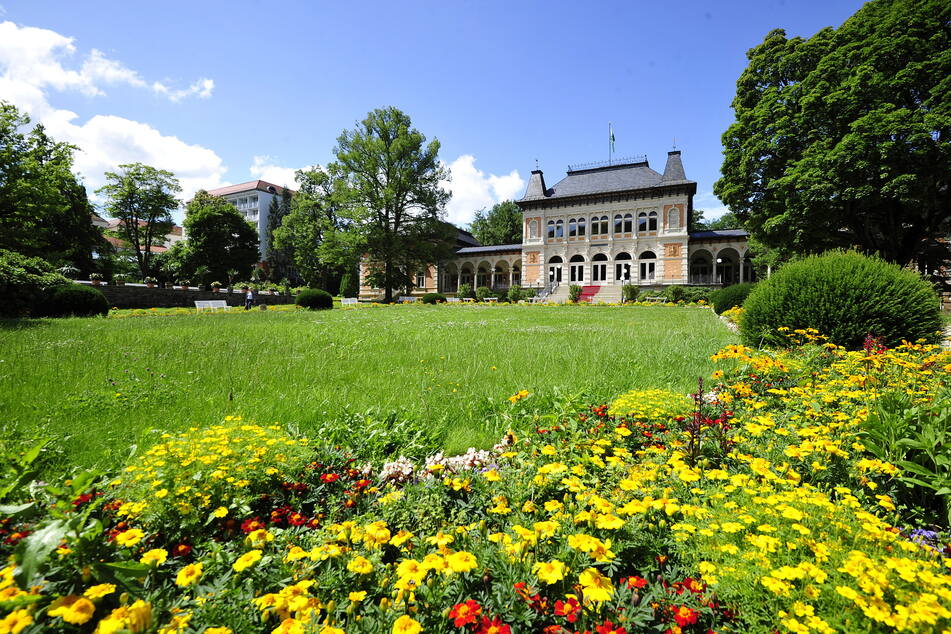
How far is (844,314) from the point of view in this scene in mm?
6145

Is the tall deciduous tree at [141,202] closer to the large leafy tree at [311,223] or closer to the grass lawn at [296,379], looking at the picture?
the large leafy tree at [311,223]

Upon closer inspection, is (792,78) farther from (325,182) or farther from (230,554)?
(325,182)

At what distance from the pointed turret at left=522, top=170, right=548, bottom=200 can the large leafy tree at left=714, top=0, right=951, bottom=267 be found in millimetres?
22429

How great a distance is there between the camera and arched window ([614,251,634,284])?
36750mm

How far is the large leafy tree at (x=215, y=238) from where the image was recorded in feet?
136

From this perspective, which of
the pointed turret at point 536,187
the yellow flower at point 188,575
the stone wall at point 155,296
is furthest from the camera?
the pointed turret at point 536,187

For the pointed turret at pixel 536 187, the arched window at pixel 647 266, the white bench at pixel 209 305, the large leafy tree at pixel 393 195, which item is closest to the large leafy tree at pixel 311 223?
the large leafy tree at pixel 393 195

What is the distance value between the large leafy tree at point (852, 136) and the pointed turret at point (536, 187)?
73.6 feet

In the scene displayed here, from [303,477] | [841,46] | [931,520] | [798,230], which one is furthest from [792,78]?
[303,477]

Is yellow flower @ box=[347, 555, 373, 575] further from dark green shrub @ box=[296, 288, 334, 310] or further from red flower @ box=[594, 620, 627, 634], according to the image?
dark green shrub @ box=[296, 288, 334, 310]

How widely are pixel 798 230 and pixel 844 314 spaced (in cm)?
1315

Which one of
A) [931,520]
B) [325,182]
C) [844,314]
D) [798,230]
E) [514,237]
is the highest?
[325,182]

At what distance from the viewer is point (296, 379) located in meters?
4.61

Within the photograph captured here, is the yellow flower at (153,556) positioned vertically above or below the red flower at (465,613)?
above
